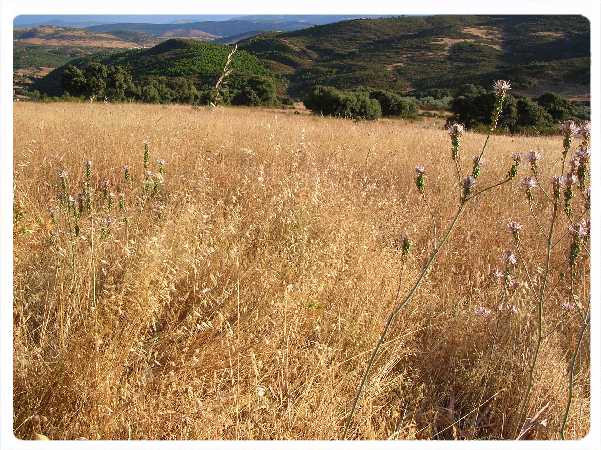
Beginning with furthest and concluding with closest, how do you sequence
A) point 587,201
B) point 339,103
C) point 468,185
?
point 339,103 < point 587,201 < point 468,185

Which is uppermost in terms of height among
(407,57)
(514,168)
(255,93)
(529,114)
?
(407,57)

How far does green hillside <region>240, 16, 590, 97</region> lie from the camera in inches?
1415

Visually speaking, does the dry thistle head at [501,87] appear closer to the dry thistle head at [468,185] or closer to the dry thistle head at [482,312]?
the dry thistle head at [468,185]

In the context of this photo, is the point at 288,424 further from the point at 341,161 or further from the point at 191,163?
the point at 341,161

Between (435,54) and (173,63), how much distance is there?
85.8 feet

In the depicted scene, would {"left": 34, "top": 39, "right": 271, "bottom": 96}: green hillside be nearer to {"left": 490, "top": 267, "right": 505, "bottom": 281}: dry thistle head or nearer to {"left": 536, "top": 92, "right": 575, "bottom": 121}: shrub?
{"left": 536, "top": 92, "right": 575, "bottom": 121}: shrub

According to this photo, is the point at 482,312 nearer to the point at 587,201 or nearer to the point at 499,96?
the point at 587,201

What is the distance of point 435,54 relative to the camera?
1918 inches

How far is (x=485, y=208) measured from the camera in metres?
4.05

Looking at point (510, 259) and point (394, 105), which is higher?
point (394, 105)

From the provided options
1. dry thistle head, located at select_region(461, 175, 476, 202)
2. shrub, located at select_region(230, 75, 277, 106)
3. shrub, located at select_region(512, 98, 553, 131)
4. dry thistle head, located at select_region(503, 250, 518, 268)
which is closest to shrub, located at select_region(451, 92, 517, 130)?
shrub, located at select_region(512, 98, 553, 131)

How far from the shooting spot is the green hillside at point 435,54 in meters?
35.9

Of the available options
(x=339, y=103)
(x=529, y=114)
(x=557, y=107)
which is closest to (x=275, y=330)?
(x=339, y=103)

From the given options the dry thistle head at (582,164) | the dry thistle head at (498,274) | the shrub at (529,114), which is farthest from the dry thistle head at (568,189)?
the shrub at (529,114)
